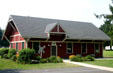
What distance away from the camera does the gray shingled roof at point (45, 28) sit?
2940cm

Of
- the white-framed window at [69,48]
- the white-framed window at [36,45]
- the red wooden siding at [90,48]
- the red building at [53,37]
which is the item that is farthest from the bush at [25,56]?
the red wooden siding at [90,48]

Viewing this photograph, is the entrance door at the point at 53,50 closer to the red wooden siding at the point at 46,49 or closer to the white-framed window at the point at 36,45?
the red wooden siding at the point at 46,49

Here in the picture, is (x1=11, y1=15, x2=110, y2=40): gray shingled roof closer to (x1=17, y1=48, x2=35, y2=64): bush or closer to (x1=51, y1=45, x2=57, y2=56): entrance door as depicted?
(x1=51, y1=45, x2=57, y2=56): entrance door

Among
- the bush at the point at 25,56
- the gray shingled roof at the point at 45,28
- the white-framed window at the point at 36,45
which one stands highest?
the gray shingled roof at the point at 45,28

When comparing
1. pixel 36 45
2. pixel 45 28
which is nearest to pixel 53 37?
pixel 45 28

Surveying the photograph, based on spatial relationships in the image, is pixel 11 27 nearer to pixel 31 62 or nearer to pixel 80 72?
pixel 31 62

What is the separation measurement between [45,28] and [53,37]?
2.45 meters

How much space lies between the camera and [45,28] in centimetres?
3189

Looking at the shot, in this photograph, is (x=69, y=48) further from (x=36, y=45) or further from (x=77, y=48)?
(x=36, y=45)

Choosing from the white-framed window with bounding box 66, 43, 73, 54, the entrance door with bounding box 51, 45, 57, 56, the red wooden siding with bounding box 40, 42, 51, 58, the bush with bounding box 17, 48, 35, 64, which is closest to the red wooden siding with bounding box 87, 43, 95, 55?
the white-framed window with bounding box 66, 43, 73, 54

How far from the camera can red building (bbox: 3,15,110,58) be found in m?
29.4

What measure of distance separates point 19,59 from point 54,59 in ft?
14.5

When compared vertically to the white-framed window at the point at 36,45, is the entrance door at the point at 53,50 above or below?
below

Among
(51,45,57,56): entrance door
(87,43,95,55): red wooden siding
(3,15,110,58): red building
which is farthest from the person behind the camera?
(87,43,95,55): red wooden siding
